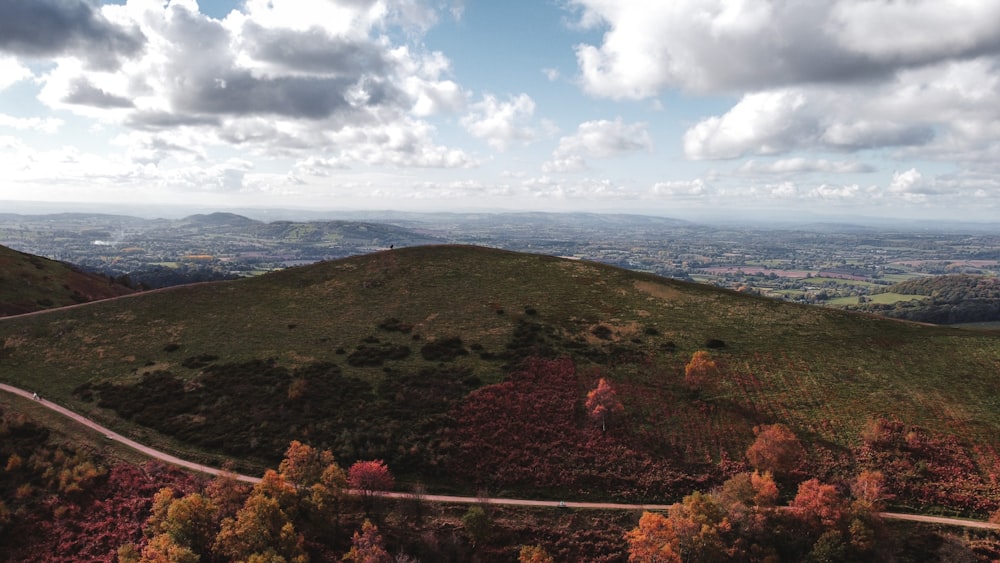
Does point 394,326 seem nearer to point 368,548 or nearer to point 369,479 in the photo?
point 369,479

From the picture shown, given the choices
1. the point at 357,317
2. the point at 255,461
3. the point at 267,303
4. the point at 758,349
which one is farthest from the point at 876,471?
the point at 267,303

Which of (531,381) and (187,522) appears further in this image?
(531,381)

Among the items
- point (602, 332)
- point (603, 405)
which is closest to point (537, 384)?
point (603, 405)

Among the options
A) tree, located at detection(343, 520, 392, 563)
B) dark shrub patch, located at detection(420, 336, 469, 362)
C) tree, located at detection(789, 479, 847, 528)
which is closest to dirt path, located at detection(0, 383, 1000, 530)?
Answer: tree, located at detection(343, 520, 392, 563)

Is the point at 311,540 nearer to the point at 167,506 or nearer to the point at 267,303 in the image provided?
the point at 167,506

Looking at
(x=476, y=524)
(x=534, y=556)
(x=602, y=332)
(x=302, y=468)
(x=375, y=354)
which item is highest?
(x=602, y=332)

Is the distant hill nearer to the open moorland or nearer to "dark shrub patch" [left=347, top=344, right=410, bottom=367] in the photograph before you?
the open moorland

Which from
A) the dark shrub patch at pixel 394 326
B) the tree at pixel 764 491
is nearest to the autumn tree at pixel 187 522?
the dark shrub patch at pixel 394 326
